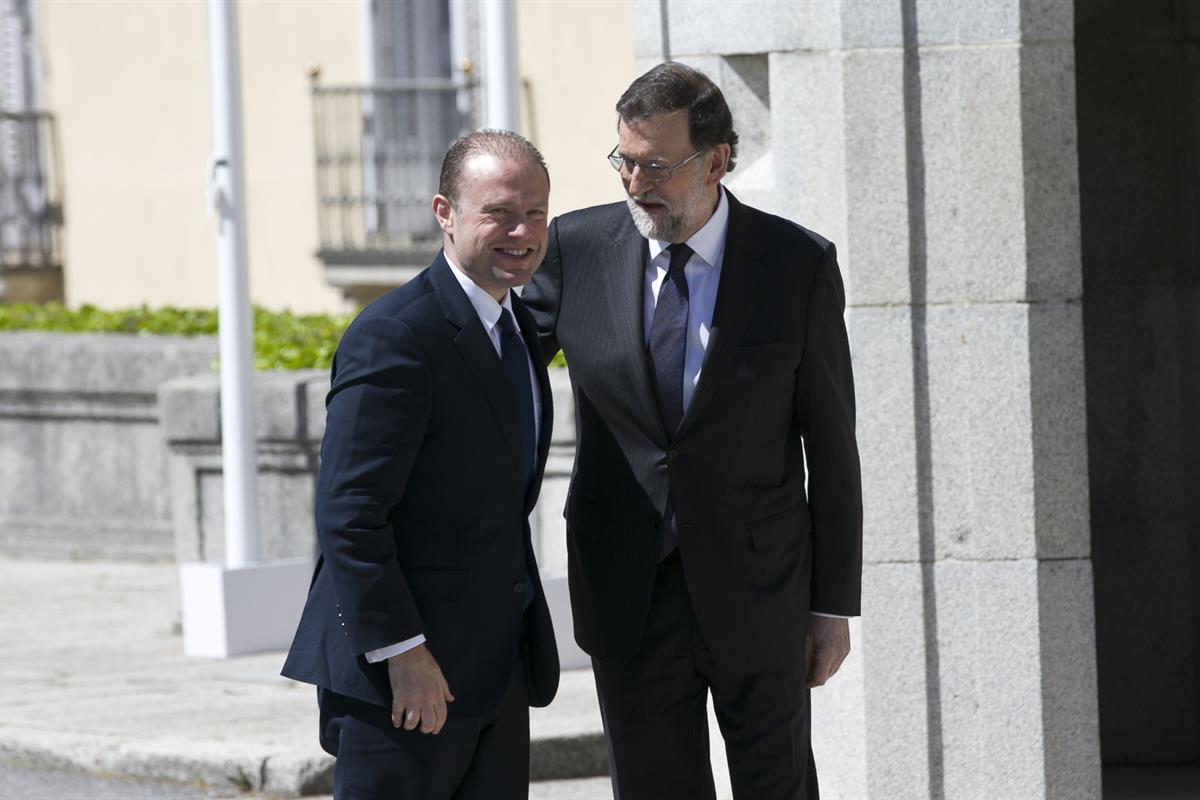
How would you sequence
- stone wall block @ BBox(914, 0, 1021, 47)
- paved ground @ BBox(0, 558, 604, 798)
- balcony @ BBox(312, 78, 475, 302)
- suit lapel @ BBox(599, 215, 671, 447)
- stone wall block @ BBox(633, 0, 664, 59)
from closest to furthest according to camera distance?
suit lapel @ BBox(599, 215, 671, 447) < stone wall block @ BBox(914, 0, 1021, 47) < stone wall block @ BBox(633, 0, 664, 59) < paved ground @ BBox(0, 558, 604, 798) < balcony @ BBox(312, 78, 475, 302)

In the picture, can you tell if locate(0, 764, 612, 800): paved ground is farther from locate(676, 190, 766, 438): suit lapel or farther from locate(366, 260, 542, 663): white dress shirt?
locate(366, 260, 542, 663): white dress shirt

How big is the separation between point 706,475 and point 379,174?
42.7 feet

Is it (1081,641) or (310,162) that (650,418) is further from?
(310,162)

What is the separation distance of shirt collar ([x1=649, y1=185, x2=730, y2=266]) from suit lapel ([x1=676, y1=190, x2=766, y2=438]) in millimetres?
17

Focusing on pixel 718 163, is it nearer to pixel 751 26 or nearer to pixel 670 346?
pixel 670 346

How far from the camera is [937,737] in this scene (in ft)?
18.2

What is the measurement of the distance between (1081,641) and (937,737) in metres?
0.43

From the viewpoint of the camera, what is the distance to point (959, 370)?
5.47 metres

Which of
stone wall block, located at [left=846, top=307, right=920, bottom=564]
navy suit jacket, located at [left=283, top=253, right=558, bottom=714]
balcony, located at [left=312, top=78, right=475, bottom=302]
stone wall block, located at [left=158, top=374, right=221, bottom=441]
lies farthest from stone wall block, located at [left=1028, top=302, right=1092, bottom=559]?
balcony, located at [left=312, top=78, right=475, bottom=302]

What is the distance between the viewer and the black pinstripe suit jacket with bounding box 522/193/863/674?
4.25m

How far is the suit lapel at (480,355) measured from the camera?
3.93 m

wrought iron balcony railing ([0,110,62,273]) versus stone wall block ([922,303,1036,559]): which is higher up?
wrought iron balcony railing ([0,110,62,273])

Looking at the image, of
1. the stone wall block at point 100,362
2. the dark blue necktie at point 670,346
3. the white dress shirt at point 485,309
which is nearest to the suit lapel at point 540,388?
the white dress shirt at point 485,309

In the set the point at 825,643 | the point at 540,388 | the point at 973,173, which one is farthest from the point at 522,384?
the point at 973,173
